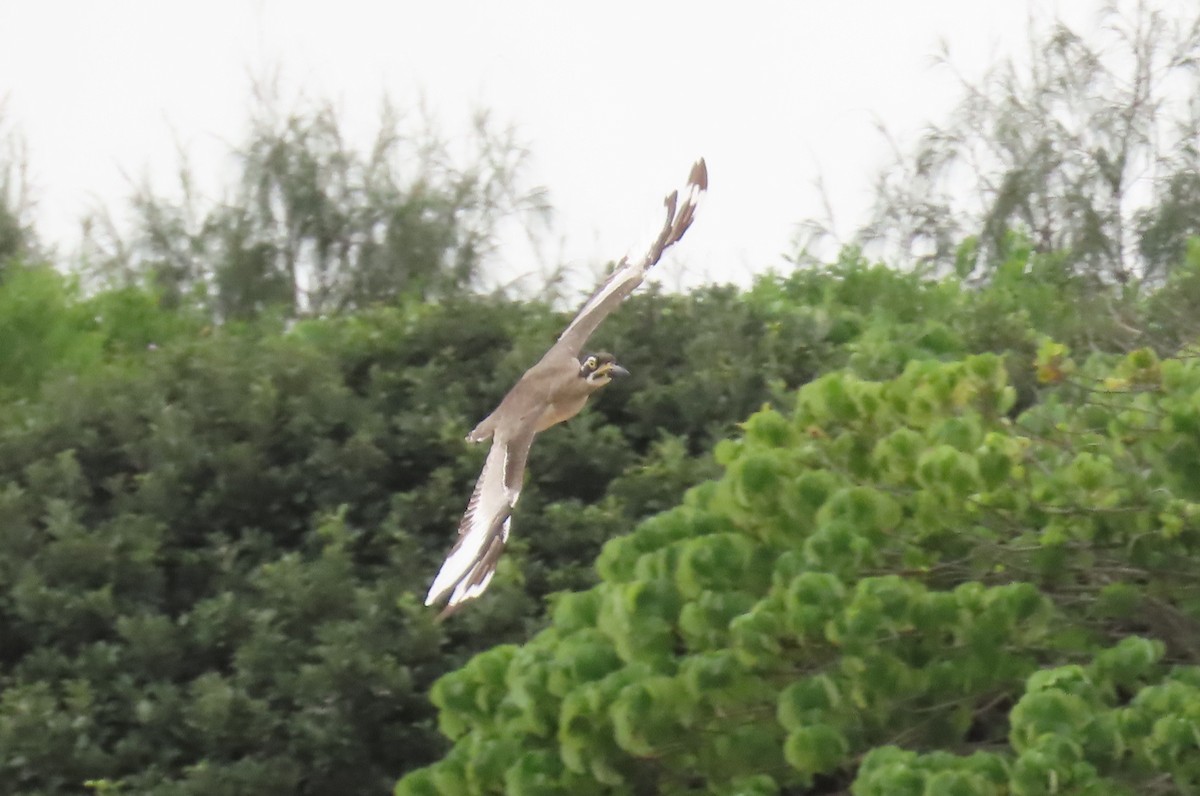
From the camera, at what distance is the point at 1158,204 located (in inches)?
602

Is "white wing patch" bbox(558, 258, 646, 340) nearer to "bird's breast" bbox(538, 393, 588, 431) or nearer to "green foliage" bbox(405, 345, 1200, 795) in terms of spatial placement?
"bird's breast" bbox(538, 393, 588, 431)

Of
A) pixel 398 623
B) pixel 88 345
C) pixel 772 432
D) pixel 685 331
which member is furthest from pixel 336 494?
pixel 772 432

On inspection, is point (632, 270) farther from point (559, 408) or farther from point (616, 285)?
point (559, 408)

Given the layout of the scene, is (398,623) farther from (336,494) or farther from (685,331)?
(685,331)

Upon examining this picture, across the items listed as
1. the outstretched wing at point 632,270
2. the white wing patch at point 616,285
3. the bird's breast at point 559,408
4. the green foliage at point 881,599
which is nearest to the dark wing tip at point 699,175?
the outstretched wing at point 632,270

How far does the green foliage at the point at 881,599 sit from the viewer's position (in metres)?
5.26

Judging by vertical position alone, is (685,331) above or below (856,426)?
above

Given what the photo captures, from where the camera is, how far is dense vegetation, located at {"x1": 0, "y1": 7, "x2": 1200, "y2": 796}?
5395 mm

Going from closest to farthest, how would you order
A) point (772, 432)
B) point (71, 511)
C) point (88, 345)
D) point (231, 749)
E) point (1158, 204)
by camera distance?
point (772, 432) < point (231, 749) < point (71, 511) < point (88, 345) < point (1158, 204)

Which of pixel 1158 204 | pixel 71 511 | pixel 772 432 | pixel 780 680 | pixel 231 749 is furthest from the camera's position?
pixel 1158 204

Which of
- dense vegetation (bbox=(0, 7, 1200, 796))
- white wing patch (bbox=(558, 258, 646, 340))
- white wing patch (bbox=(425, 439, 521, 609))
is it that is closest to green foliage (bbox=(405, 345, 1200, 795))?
dense vegetation (bbox=(0, 7, 1200, 796))

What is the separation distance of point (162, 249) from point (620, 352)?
4.55m

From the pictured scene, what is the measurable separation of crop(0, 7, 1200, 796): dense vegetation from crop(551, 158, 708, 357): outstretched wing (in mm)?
612

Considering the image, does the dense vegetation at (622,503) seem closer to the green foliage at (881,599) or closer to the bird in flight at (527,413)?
the green foliage at (881,599)
